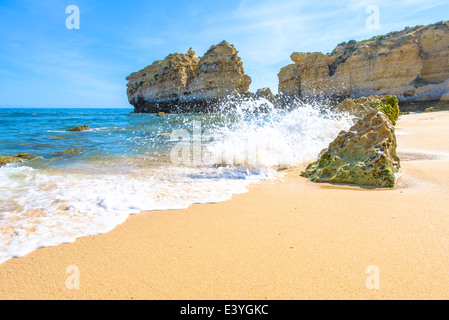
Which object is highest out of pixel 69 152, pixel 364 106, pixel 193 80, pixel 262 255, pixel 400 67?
pixel 193 80

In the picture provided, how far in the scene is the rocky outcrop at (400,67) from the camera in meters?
26.3

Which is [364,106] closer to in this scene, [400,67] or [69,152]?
[69,152]

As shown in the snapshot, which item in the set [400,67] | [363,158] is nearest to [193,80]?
[400,67]

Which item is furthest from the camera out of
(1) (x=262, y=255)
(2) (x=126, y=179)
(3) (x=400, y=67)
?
(3) (x=400, y=67)

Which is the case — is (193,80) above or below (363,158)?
above

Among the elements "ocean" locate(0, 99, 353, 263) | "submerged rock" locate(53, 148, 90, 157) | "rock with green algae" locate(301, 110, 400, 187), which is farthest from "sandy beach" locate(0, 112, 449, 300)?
"submerged rock" locate(53, 148, 90, 157)

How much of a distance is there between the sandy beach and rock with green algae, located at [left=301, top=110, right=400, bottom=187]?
0.59m

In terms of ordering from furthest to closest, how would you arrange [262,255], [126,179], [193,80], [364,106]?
[193,80], [364,106], [126,179], [262,255]

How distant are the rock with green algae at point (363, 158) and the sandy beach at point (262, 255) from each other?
59cm

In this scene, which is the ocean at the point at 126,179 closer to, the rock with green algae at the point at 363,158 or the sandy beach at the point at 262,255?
the sandy beach at the point at 262,255

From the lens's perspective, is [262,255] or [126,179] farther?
[126,179]

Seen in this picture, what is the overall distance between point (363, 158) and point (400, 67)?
103 feet

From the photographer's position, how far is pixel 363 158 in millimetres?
3725
